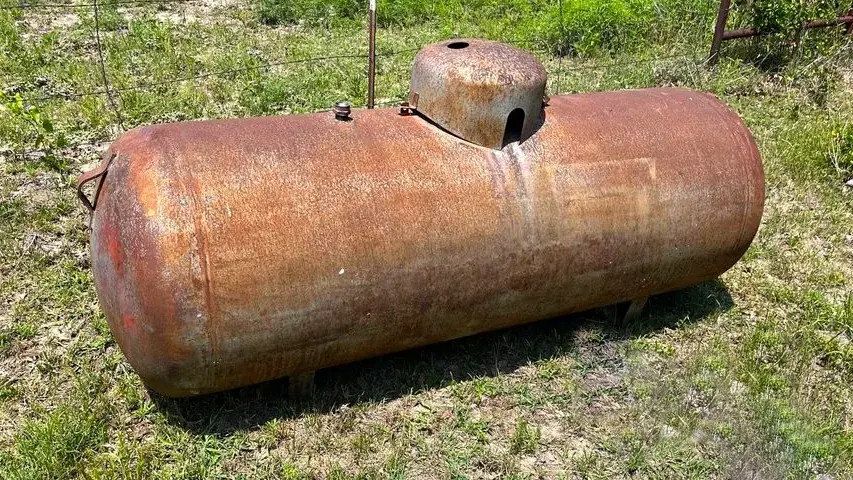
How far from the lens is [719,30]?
7176 millimetres

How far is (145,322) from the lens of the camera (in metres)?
2.81

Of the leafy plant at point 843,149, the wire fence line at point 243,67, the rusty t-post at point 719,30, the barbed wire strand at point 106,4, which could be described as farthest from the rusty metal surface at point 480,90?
the barbed wire strand at point 106,4

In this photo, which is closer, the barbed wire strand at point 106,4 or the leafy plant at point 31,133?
the leafy plant at point 31,133

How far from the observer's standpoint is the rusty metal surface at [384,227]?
281 centimetres

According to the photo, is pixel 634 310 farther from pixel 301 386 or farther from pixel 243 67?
pixel 243 67

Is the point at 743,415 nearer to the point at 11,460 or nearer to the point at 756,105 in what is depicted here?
the point at 11,460

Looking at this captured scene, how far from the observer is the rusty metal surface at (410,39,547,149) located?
3270 mm

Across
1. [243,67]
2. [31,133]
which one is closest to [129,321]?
[31,133]

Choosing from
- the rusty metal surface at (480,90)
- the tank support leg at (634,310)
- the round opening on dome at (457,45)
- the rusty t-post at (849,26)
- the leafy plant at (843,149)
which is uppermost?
the round opening on dome at (457,45)

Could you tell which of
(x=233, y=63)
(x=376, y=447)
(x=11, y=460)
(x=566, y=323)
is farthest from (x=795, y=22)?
(x=11, y=460)

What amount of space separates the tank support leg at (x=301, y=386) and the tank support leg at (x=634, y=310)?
1.83m

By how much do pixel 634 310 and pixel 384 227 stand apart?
1819mm

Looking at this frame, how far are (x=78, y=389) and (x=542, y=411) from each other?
7.54ft

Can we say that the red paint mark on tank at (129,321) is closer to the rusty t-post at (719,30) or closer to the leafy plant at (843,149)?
the leafy plant at (843,149)
